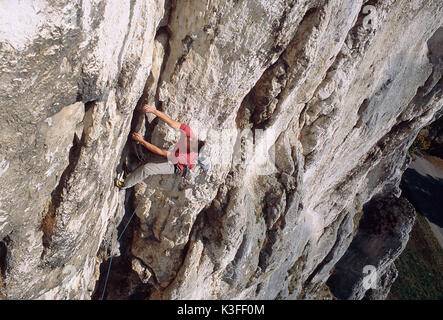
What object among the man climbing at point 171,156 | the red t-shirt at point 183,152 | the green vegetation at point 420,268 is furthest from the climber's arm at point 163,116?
the green vegetation at point 420,268

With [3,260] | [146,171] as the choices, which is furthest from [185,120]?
[3,260]

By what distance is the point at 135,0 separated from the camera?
16.3 ft

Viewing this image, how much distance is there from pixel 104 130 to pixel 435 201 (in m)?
29.9

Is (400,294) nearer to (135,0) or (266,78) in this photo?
(266,78)

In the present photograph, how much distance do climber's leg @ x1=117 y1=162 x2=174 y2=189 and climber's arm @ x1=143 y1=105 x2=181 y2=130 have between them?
0.86m

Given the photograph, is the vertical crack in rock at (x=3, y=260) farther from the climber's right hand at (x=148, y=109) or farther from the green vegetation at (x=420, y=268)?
the green vegetation at (x=420, y=268)

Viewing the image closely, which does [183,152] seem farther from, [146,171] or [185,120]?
[146,171]

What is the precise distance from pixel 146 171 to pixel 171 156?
58 centimetres

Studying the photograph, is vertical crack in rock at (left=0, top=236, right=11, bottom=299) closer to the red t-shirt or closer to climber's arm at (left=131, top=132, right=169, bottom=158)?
climber's arm at (left=131, top=132, right=169, bottom=158)

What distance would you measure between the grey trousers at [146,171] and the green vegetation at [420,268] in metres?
23.4

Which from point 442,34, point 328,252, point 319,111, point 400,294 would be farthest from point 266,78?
point 400,294

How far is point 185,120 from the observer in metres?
6.82

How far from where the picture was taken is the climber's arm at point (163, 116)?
20.7ft

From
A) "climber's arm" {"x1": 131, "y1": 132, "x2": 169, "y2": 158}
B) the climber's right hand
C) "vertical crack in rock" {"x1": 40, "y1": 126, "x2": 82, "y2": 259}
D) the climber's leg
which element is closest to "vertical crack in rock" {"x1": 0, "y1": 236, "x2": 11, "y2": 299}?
"vertical crack in rock" {"x1": 40, "y1": 126, "x2": 82, "y2": 259}
